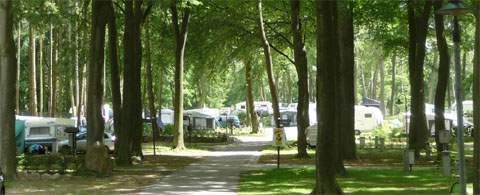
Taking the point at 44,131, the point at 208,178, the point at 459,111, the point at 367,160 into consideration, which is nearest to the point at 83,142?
the point at 44,131

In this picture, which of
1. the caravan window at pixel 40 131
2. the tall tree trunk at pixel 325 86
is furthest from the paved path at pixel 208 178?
the caravan window at pixel 40 131

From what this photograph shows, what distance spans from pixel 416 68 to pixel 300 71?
15.3ft

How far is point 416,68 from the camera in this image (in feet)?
94.7

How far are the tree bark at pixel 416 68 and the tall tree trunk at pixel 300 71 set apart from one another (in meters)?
4.17

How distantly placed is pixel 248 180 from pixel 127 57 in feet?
29.2

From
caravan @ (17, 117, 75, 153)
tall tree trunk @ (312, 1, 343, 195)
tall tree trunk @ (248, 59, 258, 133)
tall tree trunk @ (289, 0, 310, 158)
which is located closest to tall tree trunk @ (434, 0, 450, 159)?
tall tree trunk @ (289, 0, 310, 158)

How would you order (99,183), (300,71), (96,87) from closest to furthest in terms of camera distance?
(99,183)
(96,87)
(300,71)

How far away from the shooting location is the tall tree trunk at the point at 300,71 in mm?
27391

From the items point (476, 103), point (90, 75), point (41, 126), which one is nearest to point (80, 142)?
point (41, 126)

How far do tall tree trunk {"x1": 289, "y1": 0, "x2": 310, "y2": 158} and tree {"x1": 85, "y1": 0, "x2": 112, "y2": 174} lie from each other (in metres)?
8.41

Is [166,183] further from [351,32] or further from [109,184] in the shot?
[351,32]

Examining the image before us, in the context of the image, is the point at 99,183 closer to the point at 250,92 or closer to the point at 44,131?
the point at 44,131

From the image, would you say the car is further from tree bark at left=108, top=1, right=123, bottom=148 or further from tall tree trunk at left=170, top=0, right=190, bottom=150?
tree bark at left=108, top=1, right=123, bottom=148

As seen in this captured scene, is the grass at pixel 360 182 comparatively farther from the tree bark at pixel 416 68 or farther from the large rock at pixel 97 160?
the tree bark at pixel 416 68
